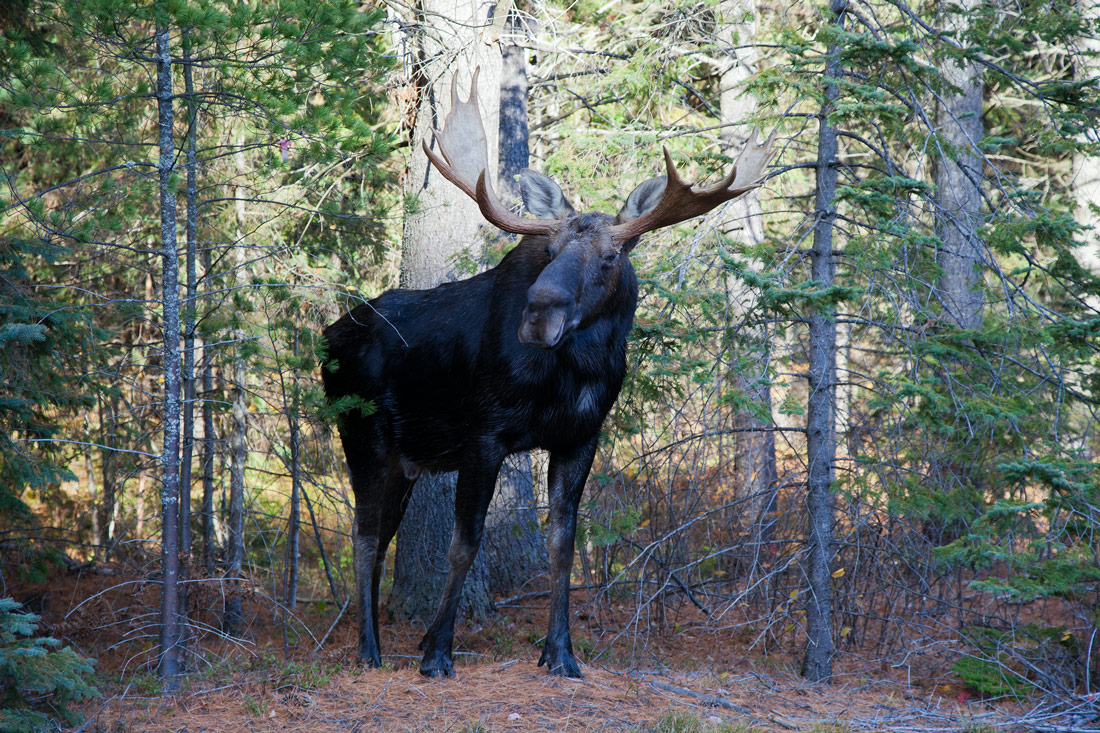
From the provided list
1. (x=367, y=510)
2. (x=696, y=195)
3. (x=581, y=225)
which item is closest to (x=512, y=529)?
(x=367, y=510)

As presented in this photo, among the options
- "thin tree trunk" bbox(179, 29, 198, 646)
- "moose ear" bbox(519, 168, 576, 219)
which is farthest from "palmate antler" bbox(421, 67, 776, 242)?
"thin tree trunk" bbox(179, 29, 198, 646)

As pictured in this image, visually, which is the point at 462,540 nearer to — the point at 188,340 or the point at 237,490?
the point at 188,340

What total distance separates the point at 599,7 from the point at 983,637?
8.49m

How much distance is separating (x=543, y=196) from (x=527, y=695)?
3.24m

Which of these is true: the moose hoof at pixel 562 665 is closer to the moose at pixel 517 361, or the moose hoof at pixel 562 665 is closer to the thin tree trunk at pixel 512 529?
the moose at pixel 517 361

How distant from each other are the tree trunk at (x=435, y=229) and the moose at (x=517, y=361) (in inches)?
46.6

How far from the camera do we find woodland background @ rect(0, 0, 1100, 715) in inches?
224

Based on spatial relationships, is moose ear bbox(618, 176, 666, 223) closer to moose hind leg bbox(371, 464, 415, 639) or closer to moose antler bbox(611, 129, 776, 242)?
moose antler bbox(611, 129, 776, 242)

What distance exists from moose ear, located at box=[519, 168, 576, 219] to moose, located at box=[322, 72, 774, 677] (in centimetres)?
1

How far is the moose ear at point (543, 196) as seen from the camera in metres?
6.16

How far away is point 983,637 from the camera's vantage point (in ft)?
22.3

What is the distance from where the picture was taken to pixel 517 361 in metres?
5.71

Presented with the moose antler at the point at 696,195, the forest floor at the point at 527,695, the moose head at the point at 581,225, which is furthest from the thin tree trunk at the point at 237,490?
the moose antler at the point at 696,195

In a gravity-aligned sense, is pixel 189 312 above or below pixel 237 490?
above
